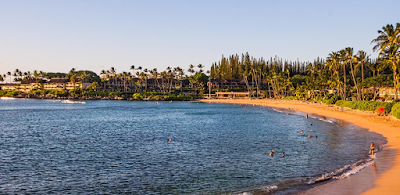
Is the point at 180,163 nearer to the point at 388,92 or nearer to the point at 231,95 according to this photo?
the point at 388,92

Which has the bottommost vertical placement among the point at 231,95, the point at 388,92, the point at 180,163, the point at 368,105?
the point at 180,163

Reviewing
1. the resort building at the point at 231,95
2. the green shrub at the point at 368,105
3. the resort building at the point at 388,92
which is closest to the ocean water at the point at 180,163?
the green shrub at the point at 368,105

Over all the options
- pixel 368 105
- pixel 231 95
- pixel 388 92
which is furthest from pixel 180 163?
pixel 231 95

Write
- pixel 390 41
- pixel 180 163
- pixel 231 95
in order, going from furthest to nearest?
pixel 231 95 → pixel 390 41 → pixel 180 163

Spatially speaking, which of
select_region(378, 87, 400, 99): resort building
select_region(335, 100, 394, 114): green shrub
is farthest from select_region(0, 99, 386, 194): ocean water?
select_region(378, 87, 400, 99): resort building

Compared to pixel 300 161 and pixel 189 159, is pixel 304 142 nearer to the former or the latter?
pixel 300 161

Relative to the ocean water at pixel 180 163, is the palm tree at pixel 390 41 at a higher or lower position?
higher

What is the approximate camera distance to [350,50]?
84.2 m

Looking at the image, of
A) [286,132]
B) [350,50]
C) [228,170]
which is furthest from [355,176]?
[350,50]

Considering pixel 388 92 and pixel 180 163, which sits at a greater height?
pixel 388 92

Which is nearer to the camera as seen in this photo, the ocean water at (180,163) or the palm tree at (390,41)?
the ocean water at (180,163)

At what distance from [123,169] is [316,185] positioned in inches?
570

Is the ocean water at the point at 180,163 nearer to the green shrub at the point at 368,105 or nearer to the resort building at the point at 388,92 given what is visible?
the green shrub at the point at 368,105

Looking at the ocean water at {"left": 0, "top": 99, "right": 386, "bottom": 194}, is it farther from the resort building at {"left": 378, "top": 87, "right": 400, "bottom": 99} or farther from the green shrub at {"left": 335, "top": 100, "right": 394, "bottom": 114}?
the resort building at {"left": 378, "top": 87, "right": 400, "bottom": 99}
